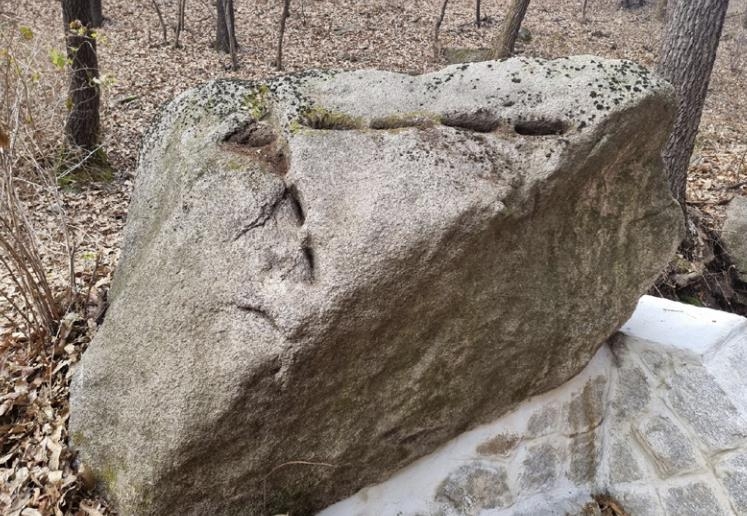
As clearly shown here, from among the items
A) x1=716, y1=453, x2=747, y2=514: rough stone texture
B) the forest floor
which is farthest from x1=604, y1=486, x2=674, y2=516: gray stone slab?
the forest floor

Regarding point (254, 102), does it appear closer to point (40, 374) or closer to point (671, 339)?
point (40, 374)

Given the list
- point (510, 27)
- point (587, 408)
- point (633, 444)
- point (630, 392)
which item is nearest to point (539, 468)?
point (587, 408)

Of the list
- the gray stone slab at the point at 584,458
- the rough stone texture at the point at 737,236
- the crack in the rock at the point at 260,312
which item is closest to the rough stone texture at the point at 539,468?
the gray stone slab at the point at 584,458

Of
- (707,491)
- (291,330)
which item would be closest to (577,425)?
(707,491)

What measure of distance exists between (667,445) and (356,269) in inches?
78.8

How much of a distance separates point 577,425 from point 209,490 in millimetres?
1859

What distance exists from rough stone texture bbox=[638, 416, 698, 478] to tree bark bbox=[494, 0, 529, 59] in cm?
713

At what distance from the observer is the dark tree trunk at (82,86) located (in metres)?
5.53

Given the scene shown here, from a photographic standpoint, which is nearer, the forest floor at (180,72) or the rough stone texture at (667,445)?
the forest floor at (180,72)

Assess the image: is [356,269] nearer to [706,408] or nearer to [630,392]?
[630,392]

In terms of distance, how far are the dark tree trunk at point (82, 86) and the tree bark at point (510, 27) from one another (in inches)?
230

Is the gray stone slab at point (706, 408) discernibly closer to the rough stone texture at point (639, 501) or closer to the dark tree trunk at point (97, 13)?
the rough stone texture at point (639, 501)

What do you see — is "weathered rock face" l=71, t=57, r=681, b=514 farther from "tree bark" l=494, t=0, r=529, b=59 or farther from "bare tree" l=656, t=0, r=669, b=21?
"bare tree" l=656, t=0, r=669, b=21

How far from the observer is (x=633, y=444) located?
300 cm
